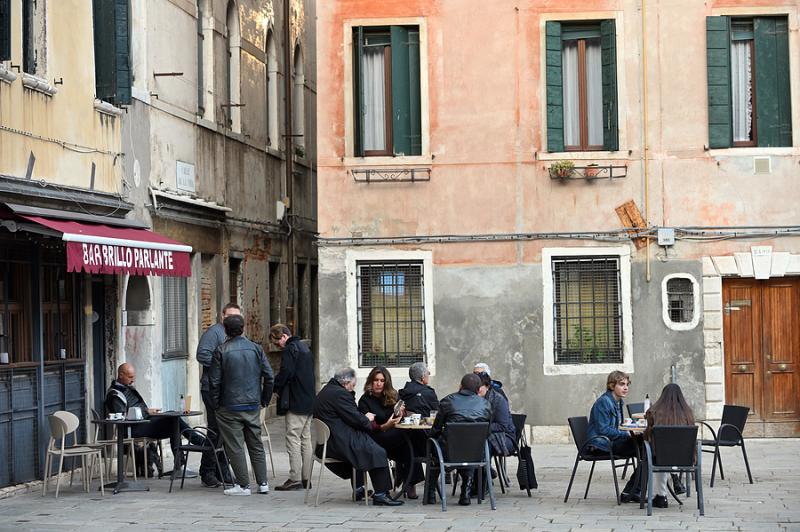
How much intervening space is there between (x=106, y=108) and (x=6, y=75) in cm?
269

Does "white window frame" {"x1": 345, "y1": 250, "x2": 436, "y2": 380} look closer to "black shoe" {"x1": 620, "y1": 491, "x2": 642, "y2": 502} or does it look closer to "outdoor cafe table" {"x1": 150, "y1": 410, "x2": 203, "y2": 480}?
"outdoor cafe table" {"x1": 150, "y1": 410, "x2": 203, "y2": 480}

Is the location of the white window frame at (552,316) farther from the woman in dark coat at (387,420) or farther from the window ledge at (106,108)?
the window ledge at (106,108)

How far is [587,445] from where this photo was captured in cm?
1351

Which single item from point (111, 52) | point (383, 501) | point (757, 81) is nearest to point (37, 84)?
point (111, 52)

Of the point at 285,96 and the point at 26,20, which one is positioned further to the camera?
the point at 285,96

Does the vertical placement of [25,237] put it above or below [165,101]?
below

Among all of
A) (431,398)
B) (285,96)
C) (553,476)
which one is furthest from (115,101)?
(285,96)

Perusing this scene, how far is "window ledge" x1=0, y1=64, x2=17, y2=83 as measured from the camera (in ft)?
46.6

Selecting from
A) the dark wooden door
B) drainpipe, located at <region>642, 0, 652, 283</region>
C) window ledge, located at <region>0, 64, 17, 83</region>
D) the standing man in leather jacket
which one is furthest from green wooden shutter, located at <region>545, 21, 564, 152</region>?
window ledge, located at <region>0, 64, 17, 83</region>

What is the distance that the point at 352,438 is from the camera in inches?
525

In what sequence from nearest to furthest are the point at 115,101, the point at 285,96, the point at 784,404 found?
the point at 115,101, the point at 784,404, the point at 285,96

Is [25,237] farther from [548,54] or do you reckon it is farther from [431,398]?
[548,54]

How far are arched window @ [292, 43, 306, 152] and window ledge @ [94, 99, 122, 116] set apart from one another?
350 inches

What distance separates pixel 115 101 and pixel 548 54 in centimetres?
566
